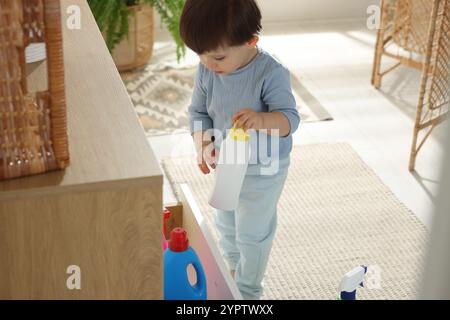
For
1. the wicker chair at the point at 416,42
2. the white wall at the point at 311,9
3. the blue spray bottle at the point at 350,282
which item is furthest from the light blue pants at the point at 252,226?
the white wall at the point at 311,9

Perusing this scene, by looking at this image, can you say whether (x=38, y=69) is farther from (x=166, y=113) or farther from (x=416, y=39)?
(x=416, y=39)

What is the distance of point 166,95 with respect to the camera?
10.2 feet

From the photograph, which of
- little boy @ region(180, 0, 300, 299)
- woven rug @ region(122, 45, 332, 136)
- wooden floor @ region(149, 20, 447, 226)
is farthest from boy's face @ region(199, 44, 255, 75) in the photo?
woven rug @ region(122, 45, 332, 136)

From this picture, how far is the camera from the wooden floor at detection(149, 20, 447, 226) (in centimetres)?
257

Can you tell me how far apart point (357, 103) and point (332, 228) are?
0.96 metres

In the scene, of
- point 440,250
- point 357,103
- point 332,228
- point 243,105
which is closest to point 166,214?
point 243,105

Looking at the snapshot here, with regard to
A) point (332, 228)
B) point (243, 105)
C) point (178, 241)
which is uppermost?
point (243, 105)

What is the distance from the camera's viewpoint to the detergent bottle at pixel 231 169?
149 centimetres

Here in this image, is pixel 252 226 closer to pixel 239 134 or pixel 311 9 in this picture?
pixel 239 134

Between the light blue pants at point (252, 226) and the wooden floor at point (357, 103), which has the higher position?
the light blue pants at point (252, 226)

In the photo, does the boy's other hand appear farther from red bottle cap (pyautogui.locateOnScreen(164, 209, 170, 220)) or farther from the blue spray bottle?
the blue spray bottle

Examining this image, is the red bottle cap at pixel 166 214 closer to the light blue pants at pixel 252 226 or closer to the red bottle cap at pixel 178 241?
the light blue pants at pixel 252 226

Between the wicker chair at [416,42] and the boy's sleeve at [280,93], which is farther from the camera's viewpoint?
the wicker chair at [416,42]

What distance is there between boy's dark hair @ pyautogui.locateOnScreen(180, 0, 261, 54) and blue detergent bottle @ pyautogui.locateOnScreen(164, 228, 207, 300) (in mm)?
388
